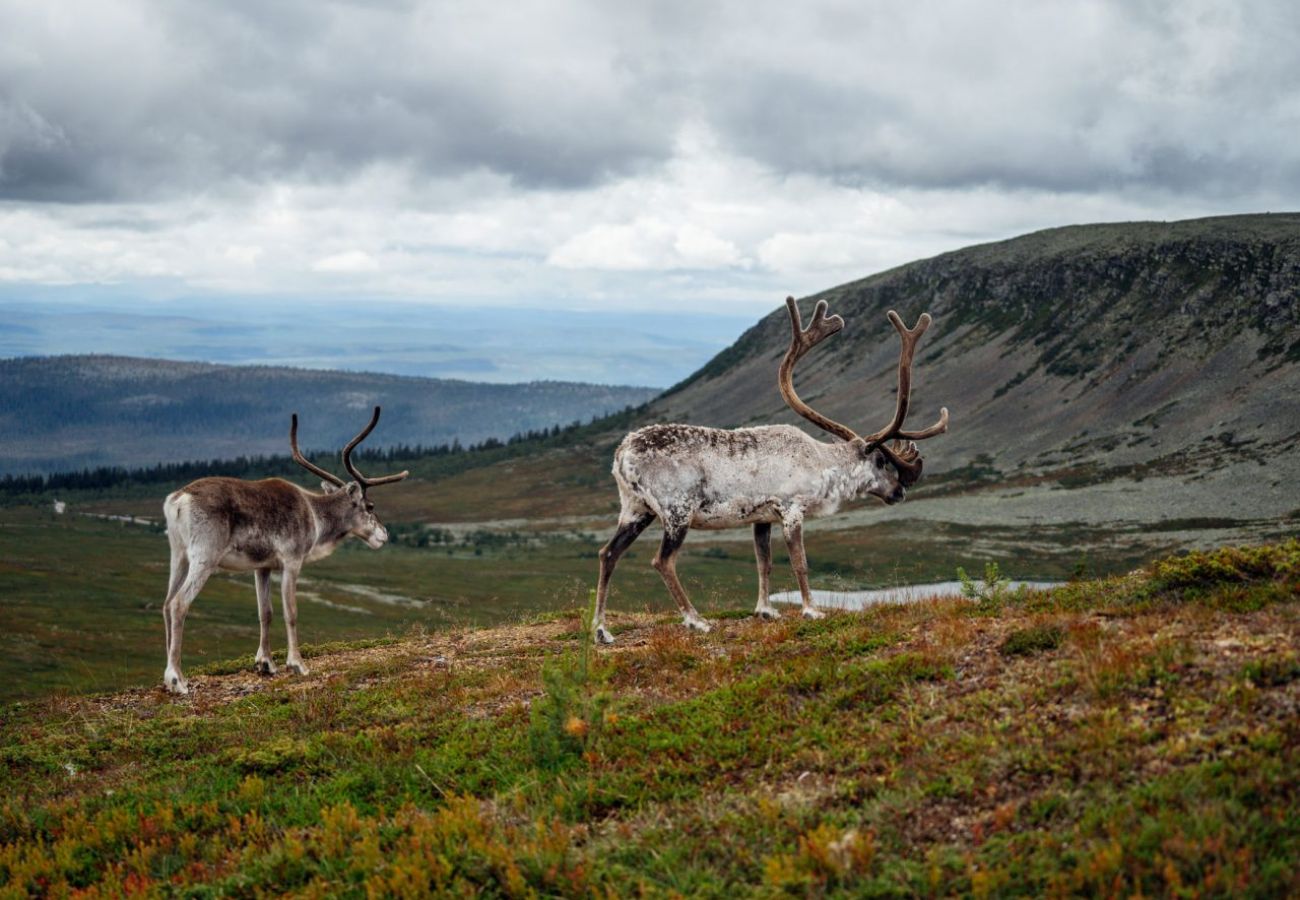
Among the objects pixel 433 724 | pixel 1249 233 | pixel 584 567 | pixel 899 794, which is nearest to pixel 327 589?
pixel 584 567

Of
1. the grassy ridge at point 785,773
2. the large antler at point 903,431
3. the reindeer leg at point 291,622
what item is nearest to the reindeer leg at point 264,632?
the reindeer leg at point 291,622

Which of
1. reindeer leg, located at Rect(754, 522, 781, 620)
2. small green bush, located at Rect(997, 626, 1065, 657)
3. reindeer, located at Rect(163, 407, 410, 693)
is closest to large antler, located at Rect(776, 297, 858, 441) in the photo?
reindeer leg, located at Rect(754, 522, 781, 620)

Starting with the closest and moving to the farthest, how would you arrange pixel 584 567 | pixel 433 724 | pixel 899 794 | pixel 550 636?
1. pixel 899 794
2. pixel 433 724
3. pixel 550 636
4. pixel 584 567

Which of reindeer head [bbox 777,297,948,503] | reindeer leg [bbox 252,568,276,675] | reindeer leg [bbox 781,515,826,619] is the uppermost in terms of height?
reindeer head [bbox 777,297,948,503]

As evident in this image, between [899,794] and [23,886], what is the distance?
7053mm

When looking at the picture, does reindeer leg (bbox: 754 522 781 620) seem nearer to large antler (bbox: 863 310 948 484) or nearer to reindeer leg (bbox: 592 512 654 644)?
reindeer leg (bbox: 592 512 654 644)

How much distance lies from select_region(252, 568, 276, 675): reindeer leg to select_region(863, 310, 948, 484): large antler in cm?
1027

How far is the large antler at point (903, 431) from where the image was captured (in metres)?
17.0

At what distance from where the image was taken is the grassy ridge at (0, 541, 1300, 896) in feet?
21.7

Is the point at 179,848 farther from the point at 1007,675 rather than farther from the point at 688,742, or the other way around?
the point at 1007,675

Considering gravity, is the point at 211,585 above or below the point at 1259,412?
below

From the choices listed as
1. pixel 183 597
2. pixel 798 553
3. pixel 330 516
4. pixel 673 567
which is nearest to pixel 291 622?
pixel 183 597

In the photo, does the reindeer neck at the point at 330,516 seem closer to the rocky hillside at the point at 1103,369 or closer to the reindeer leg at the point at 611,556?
the reindeer leg at the point at 611,556

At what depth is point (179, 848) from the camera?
891cm
